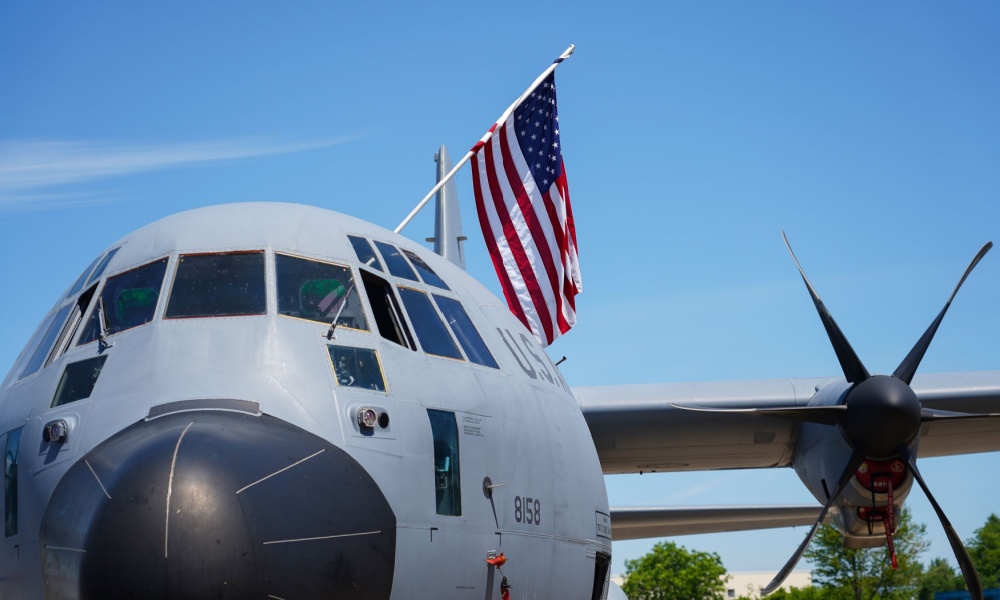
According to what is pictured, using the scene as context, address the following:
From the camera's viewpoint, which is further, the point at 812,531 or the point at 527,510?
the point at 812,531

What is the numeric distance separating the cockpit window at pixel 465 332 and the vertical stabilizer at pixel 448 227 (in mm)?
9052

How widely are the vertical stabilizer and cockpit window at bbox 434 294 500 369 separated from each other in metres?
9.05

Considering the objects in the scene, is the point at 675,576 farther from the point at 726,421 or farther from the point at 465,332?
the point at 465,332

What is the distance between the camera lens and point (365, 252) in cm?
702

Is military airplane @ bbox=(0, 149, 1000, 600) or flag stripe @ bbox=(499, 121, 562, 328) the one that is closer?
military airplane @ bbox=(0, 149, 1000, 600)

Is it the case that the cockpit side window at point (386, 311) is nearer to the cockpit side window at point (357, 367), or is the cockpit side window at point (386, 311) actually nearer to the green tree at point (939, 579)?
the cockpit side window at point (357, 367)

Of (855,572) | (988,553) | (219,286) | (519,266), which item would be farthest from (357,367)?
(988,553)

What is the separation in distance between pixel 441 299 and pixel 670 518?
6.87 m

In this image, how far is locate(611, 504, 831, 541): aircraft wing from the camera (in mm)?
12945

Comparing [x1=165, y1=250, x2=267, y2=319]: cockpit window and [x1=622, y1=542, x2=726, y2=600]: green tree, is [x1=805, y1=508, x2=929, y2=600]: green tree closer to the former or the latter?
[x1=622, y1=542, x2=726, y2=600]: green tree

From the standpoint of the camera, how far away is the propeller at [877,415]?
1059cm

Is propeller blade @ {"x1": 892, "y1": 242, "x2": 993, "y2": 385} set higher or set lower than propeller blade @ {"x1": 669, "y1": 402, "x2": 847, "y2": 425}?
higher

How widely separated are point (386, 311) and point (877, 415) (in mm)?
5945

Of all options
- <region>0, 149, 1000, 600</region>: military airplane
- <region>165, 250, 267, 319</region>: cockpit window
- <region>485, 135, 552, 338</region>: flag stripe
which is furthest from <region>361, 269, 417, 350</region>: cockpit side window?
<region>485, 135, 552, 338</region>: flag stripe
